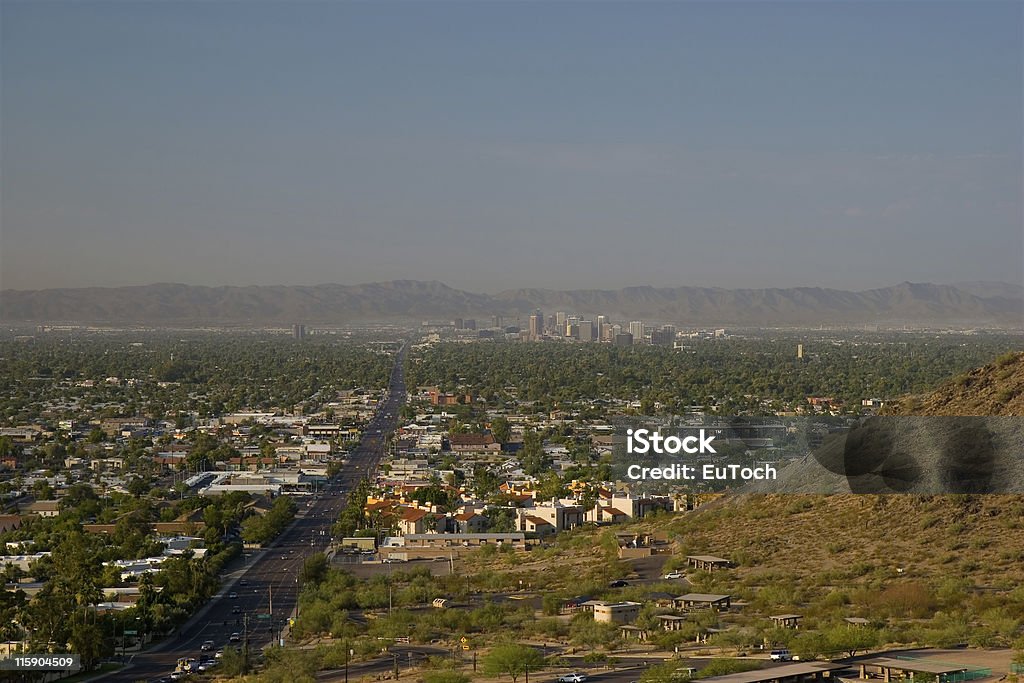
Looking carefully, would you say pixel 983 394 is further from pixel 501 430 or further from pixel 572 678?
pixel 501 430

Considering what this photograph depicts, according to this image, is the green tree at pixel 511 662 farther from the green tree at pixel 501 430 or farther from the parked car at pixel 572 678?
the green tree at pixel 501 430

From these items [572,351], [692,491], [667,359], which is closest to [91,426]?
[692,491]

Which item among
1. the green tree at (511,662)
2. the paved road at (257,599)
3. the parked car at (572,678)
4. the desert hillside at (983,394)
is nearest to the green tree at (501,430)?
the paved road at (257,599)

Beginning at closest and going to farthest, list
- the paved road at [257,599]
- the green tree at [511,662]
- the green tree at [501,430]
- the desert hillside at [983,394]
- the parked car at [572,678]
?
1. the parked car at [572,678]
2. the green tree at [511,662]
3. the paved road at [257,599]
4. the desert hillside at [983,394]
5. the green tree at [501,430]

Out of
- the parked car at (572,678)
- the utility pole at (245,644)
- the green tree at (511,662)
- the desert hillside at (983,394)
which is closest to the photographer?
the parked car at (572,678)

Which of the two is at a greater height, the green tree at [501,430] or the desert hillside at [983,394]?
the desert hillside at [983,394]

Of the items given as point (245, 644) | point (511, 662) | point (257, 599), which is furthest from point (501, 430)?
point (511, 662)

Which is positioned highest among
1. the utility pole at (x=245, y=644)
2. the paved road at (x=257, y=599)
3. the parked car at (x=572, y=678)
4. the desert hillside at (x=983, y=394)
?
the desert hillside at (x=983, y=394)

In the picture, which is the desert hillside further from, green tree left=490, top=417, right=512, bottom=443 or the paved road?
green tree left=490, top=417, right=512, bottom=443

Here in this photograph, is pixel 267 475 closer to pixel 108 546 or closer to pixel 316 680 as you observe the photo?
pixel 108 546
